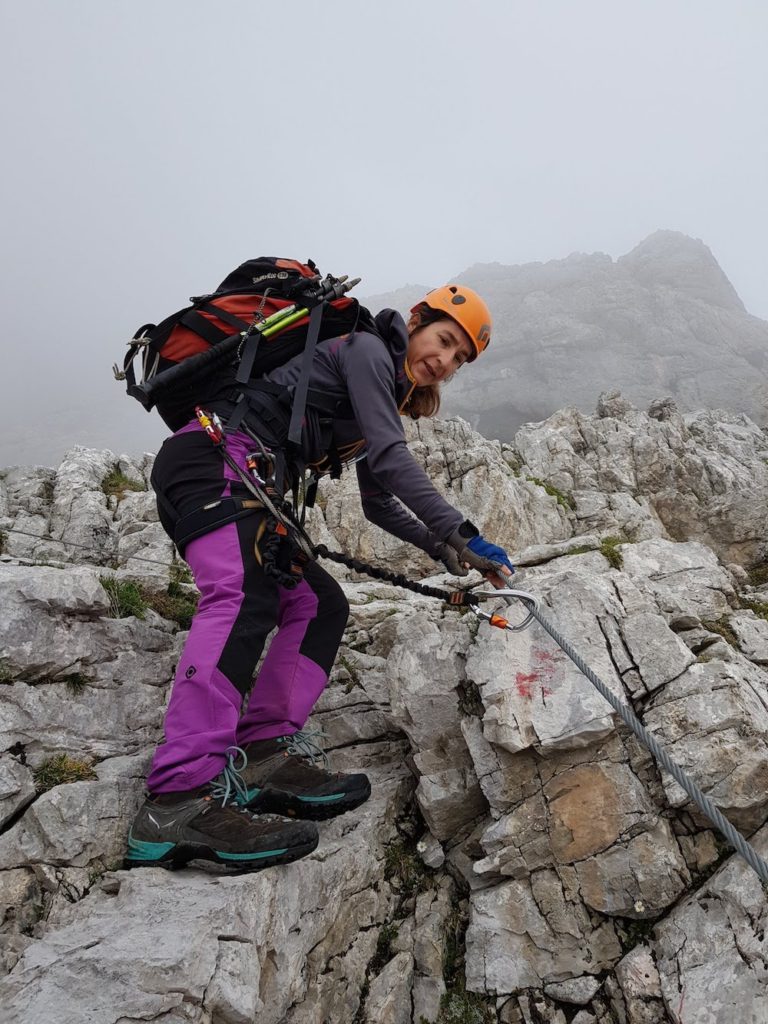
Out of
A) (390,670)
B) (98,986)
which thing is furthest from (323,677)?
(98,986)

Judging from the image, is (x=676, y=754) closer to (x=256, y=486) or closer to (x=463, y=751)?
(x=463, y=751)

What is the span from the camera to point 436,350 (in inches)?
234

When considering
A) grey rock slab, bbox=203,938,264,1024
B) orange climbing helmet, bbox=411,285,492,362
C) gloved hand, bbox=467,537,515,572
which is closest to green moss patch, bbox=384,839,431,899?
grey rock slab, bbox=203,938,264,1024

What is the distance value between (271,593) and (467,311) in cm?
364

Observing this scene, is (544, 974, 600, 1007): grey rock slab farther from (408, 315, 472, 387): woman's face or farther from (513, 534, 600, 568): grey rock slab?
(408, 315, 472, 387): woman's face

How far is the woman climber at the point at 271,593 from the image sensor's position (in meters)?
4.37

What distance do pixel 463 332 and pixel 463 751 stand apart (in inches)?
180

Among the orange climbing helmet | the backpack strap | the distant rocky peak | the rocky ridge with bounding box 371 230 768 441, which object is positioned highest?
the distant rocky peak

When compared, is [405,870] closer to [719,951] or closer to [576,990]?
[576,990]

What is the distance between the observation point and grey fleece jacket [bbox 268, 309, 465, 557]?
5.25m

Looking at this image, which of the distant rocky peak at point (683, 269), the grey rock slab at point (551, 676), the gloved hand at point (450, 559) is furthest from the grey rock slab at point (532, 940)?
the distant rocky peak at point (683, 269)

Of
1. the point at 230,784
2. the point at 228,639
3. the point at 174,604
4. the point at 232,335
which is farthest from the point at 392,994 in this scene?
the point at 232,335

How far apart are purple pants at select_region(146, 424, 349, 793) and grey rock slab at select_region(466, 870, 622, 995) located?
8.27 ft

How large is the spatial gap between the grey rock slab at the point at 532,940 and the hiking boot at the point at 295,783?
1.53 m
